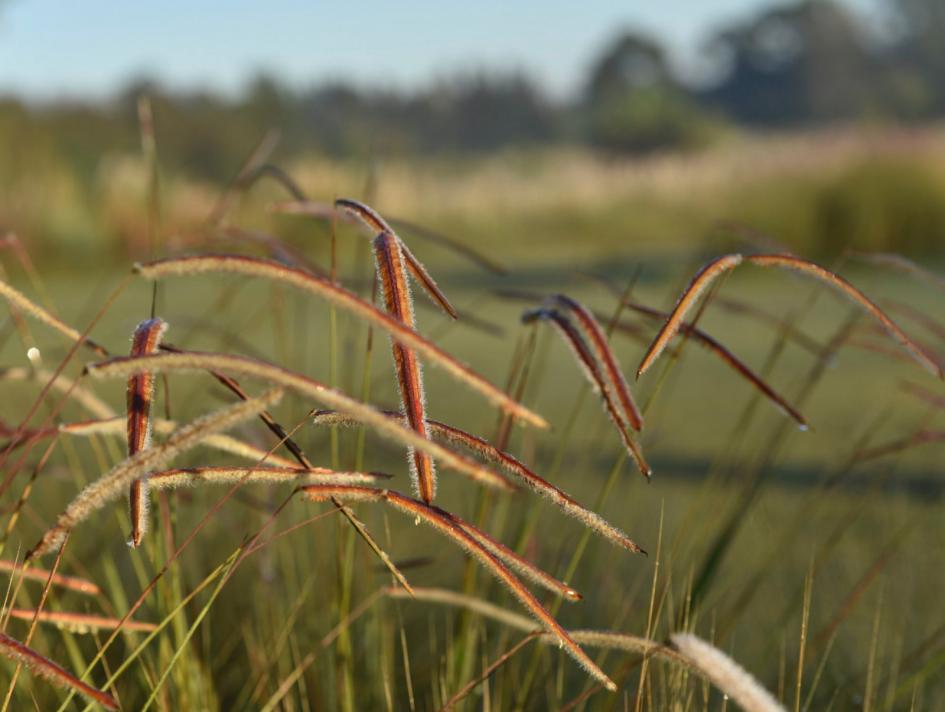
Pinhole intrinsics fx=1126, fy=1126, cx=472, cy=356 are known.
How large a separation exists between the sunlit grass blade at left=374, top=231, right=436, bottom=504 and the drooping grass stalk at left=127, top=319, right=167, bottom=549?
99 mm

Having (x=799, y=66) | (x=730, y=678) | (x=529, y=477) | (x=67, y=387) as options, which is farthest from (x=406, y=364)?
(x=799, y=66)

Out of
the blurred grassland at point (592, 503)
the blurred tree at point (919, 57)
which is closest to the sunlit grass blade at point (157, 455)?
the blurred grassland at point (592, 503)

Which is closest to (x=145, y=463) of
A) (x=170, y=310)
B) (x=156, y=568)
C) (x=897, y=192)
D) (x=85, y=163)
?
(x=156, y=568)

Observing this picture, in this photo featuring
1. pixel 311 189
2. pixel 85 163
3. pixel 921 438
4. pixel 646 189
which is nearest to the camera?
pixel 921 438

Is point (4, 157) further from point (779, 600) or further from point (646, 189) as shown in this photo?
point (779, 600)

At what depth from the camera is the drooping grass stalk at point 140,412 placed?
470 mm

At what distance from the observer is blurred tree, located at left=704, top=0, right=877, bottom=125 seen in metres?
33.1

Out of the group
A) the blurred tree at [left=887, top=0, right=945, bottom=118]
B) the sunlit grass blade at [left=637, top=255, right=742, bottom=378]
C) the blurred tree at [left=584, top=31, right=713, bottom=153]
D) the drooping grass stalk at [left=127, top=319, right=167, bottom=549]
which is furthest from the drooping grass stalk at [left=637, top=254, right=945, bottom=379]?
the blurred tree at [left=887, top=0, right=945, bottom=118]

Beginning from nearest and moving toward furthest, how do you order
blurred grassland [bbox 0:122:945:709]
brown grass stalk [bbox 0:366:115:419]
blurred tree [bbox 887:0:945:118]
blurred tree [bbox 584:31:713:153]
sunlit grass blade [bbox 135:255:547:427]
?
sunlit grass blade [bbox 135:255:547:427], brown grass stalk [bbox 0:366:115:419], blurred grassland [bbox 0:122:945:709], blurred tree [bbox 584:31:713:153], blurred tree [bbox 887:0:945:118]

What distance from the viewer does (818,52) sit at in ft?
110

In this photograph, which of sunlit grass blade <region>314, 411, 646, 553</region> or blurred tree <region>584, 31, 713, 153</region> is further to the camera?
blurred tree <region>584, 31, 713, 153</region>

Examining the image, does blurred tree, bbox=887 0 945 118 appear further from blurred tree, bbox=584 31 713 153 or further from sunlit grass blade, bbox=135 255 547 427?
sunlit grass blade, bbox=135 255 547 427

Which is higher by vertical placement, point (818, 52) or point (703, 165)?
point (818, 52)

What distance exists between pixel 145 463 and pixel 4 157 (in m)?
7.13
